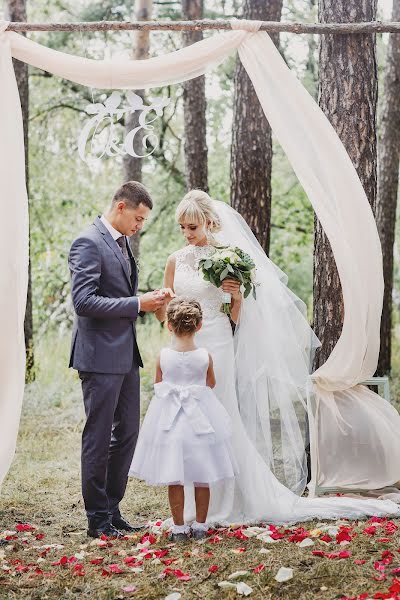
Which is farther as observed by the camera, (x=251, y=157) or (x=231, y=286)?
(x=251, y=157)

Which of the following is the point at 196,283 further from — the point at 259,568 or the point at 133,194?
the point at 259,568

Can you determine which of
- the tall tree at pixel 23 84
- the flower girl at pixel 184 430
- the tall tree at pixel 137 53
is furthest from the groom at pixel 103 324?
the tall tree at pixel 137 53

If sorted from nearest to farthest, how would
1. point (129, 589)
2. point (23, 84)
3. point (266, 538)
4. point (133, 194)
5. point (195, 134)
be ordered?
point (129, 589)
point (266, 538)
point (133, 194)
point (23, 84)
point (195, 134)

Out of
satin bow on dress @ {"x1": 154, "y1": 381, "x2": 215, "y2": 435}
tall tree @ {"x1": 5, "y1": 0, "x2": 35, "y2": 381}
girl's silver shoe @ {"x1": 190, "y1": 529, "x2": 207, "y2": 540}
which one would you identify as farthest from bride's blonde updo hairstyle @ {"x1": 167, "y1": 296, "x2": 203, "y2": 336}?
tall tree @ {"x1": 5, "y1": 0, "x2": 35, "y2": 381}

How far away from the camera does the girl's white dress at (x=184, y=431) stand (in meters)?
4.48

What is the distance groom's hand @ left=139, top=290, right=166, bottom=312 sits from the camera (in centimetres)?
467

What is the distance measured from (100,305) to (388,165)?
656 cm

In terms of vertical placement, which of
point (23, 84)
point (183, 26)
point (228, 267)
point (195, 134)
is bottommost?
point (228, 267)

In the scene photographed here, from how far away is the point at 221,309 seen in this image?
16.8 ft

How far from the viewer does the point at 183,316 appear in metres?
4.60

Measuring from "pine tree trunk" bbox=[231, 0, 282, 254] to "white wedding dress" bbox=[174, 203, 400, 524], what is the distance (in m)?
2.49

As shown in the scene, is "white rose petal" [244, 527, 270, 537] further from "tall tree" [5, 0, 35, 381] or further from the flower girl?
"tall tree" [5, 0, 35, 381]

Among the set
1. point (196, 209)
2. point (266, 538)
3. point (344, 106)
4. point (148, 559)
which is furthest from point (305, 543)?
point (344, 106)

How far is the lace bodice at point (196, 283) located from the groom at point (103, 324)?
398 mm
